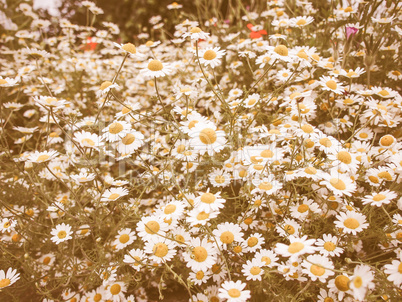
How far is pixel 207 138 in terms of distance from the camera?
1.41 meters

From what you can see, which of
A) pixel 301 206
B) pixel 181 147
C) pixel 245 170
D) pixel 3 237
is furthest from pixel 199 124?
pixel 3 237

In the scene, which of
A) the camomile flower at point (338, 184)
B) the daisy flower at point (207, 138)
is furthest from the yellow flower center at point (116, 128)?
the camomile flower at point (338, 184)

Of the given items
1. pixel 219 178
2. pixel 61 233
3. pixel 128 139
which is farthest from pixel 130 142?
pixel 61 233

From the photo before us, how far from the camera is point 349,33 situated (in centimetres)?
209

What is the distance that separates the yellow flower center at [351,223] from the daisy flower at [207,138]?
0.65 m

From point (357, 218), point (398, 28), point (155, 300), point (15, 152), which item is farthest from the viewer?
point (15, 152)

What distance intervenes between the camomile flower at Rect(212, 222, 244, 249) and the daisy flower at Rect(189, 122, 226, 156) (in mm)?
349

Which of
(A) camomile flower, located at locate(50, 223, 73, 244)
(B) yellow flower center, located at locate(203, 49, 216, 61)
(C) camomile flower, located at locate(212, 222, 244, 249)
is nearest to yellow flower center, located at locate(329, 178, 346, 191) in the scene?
(C) camomile flower, located at locate(212, 222, 244, 249)

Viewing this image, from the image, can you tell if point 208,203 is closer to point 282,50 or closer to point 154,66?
point 154,66

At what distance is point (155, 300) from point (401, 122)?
200 cm

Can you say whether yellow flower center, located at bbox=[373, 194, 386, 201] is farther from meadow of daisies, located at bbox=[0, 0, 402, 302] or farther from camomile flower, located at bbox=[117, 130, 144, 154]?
camomile flower, located at bbox=[117, 130, 144, 154]

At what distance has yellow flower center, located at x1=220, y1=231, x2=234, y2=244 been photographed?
53.2 inches

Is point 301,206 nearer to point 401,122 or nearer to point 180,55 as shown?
point 401,122

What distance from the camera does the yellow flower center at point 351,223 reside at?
1.35 meters
